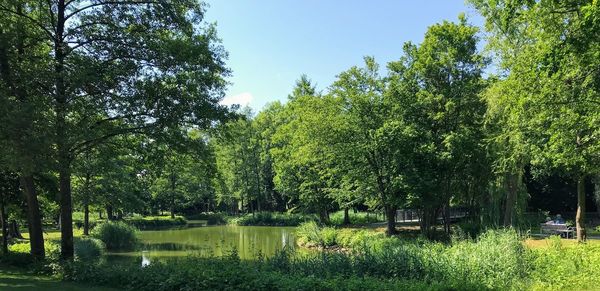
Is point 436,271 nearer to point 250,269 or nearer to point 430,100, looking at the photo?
point 250,269

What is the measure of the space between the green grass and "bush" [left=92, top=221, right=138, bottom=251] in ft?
49.5

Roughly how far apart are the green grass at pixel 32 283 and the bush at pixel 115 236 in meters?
15.1

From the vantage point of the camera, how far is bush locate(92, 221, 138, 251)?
27.9m

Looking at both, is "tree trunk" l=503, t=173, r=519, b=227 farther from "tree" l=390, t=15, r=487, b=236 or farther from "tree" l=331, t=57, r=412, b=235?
"tree" l=331, t=57, r=412, b=235

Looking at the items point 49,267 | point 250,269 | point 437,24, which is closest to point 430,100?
point 437,24

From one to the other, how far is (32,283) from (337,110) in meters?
19.0

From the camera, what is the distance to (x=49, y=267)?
1320 cm

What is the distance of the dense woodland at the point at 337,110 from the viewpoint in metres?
12.1

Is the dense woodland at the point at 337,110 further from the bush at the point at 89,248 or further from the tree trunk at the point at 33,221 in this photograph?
the bush at the point at 89,248

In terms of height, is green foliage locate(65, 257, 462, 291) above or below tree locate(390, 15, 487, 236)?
below

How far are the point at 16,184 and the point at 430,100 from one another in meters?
18.5

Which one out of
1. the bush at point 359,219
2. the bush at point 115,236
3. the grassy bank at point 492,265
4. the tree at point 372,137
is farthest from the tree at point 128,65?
the bush at point 359,219

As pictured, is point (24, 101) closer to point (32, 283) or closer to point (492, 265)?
point (32, 283)

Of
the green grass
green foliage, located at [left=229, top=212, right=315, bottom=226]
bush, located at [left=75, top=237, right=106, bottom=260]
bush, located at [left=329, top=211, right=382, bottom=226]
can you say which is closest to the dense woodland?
the green grass
